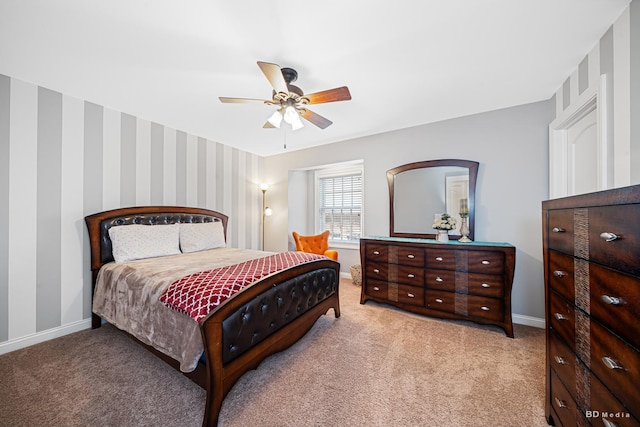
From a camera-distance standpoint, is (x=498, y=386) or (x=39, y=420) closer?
(x=39, y=420)

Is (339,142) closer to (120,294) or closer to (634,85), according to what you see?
(634,85)

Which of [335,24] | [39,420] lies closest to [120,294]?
[39,420]

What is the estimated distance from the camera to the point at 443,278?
2.69 meters

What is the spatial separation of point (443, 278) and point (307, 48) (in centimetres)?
268

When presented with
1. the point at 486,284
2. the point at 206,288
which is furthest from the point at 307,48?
the point at 486,284

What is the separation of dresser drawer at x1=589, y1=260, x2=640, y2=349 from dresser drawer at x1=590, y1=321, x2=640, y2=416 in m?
0.04

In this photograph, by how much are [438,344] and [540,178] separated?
216cm

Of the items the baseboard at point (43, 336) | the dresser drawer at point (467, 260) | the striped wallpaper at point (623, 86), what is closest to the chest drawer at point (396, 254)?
the dresser drawer at point (467, 260)

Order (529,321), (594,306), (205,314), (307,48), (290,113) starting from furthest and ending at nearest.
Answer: (529,321)
(290,113)
(307,48)
(205,314)
(594,306)

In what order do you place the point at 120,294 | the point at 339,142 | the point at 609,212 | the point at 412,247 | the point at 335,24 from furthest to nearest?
the point at 339,142 < the point at 412,247 < the point at 120,294 < the point at 335,24 < the point at 609,212

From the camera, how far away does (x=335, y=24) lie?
1.59 meters

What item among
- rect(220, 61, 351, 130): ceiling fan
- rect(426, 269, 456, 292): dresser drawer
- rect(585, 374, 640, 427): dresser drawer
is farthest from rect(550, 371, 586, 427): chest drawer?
rect(220, 61, 351, 130): ceiling fan

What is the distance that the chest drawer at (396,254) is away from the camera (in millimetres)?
2830

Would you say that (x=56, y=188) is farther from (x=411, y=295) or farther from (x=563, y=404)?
(x=563, y=404)
